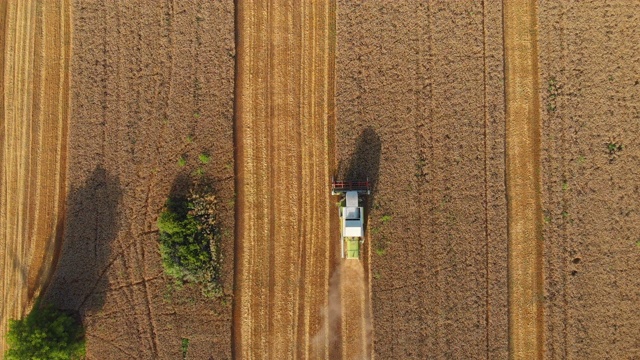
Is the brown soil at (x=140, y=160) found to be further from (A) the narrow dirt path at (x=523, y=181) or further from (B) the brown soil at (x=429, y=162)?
(A) the narrow dirt path at (x=523, y=181)

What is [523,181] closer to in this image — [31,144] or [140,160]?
[140,160]

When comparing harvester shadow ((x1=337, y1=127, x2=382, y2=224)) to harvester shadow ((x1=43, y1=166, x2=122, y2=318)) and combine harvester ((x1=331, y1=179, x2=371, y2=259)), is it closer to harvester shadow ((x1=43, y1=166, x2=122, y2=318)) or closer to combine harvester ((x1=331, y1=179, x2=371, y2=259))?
combine harvester ((x1=331, y1=179, x2=371, y2=259))

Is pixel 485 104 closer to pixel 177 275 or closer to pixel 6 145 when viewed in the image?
pixel 177 275

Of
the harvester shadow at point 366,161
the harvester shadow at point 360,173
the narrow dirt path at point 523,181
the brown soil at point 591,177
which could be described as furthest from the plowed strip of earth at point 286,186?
the brown soil at point 591,177

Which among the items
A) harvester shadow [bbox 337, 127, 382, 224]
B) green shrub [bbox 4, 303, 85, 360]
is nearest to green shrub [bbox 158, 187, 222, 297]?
green shrub [bbox 4, 303, 85, 360]

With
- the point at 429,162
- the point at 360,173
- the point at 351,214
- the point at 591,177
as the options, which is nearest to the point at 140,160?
the point at 351,214
